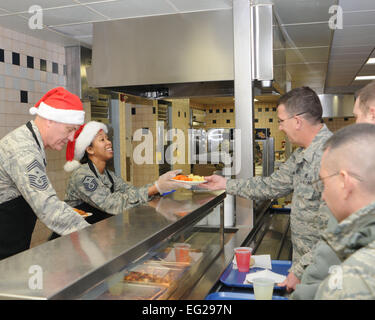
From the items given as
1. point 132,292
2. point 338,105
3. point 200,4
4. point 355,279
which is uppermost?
point 200,4

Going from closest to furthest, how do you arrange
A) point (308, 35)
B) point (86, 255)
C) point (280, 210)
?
point (86, 255), point (280, 210), point (308, 35)

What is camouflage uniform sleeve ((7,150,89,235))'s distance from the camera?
198cm

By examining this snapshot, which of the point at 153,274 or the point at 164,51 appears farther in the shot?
the point at 164,51

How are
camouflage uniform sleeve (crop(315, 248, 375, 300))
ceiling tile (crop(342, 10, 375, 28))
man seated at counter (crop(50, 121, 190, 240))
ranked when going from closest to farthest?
camouflage uniform sleeve (crop(315, 248, 375, 300))
man seated at counter (crop(50, 121, 190, 240))
ceiling tile (crop(342, 10, 375, 28))

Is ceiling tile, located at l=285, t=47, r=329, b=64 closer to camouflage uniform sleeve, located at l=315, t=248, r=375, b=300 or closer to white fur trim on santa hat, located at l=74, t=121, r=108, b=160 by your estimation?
white fur trim on santa hat, located at l=74, t=121, r=108, b=160

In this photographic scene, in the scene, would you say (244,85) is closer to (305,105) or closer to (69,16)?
(305,105)

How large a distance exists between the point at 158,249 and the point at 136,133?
454cm

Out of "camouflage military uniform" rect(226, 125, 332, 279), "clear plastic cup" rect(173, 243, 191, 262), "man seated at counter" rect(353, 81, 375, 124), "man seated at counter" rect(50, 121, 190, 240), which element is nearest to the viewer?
"clear plastic cup" rect(173, 243, 191, 262)

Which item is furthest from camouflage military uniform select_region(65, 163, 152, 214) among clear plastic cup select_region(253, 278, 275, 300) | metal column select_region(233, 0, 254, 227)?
clear plastic cup select_region(253, 278, 275, 300)

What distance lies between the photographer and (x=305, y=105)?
8.05 ft

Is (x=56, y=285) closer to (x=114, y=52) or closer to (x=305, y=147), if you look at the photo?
(x=305, y=147)

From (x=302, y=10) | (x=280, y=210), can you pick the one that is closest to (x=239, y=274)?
(x=280, y=210)

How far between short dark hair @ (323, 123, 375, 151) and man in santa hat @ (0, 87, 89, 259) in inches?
52.1

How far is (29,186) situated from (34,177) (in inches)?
2.1
